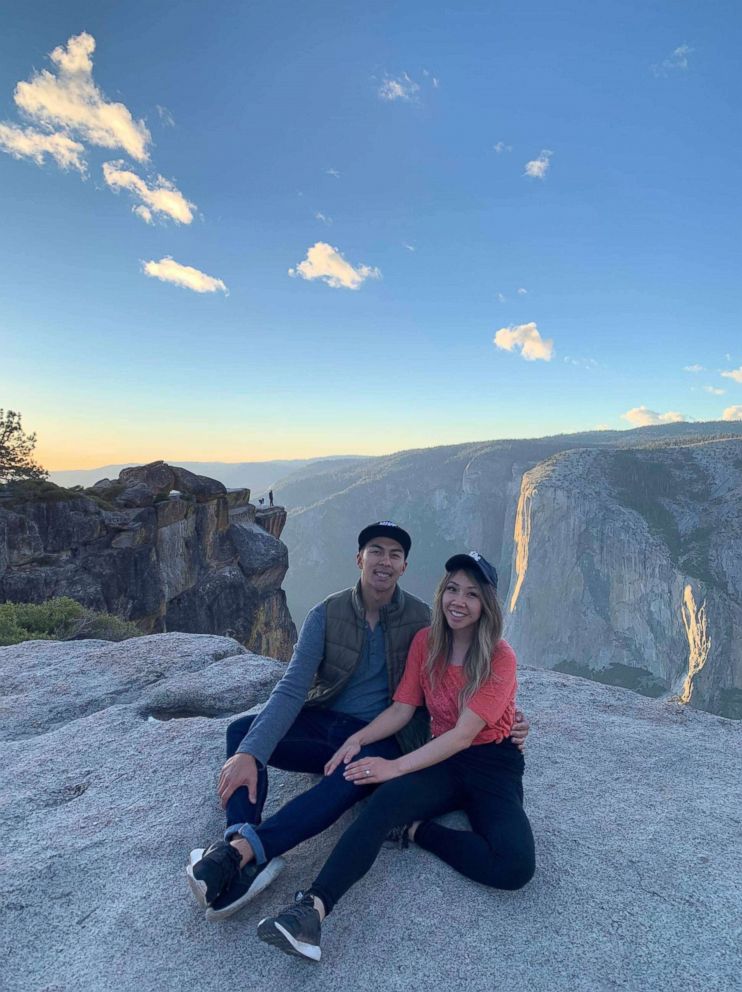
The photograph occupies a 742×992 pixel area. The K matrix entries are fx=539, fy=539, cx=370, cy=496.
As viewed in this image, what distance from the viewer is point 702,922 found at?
3.56m

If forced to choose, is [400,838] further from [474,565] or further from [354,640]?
[474,565]

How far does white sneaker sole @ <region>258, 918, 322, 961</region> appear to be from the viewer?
3014mm

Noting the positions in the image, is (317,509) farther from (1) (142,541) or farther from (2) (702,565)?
(1) (142,541)

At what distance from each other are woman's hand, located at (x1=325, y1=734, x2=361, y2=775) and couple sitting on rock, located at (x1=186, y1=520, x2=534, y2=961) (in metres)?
0.01

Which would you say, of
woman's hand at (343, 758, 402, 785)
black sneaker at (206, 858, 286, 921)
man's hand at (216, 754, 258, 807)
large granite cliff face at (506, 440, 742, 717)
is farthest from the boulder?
large granite cliff face at (506, 440, 742, 717)

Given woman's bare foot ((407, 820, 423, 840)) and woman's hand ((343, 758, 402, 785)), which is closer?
woman's hand ((343, 758, 402, 785))

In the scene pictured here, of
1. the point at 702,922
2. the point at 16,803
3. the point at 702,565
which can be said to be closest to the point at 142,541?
the point at 16,803

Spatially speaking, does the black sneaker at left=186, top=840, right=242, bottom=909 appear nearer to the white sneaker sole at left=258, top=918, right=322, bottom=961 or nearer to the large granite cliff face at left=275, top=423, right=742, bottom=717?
the white sneaker sole at left=258, top=918, right=322, bottom=961

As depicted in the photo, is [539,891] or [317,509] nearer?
[539,891]

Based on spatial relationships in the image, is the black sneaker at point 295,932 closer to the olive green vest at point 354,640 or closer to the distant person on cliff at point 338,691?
the distant person on cliff at point 338,691

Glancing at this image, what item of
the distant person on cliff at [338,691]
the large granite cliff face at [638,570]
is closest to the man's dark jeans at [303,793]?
the distant person on cliff at [338,691]

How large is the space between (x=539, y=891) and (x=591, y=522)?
108 metres

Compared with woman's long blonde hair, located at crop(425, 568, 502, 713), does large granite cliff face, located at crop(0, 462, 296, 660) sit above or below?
below

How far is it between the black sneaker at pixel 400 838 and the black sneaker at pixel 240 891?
40.4 inches
